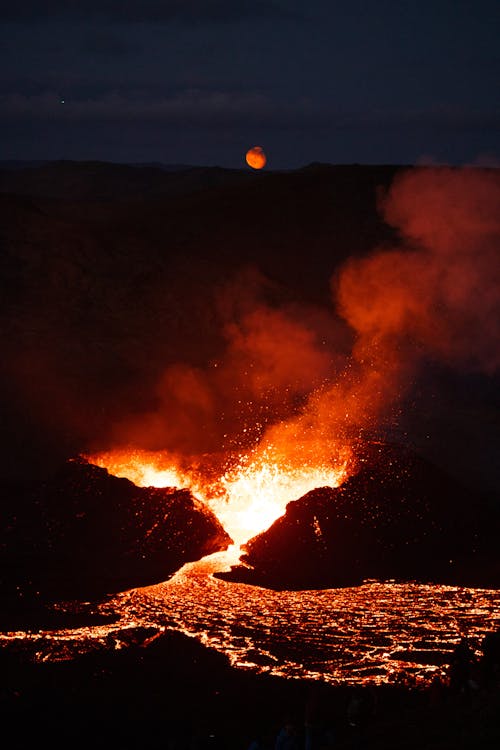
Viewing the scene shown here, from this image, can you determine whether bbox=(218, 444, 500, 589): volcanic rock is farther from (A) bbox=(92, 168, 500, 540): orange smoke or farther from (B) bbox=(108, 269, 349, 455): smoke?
(B) bbox=(108, 269, 349, 455): smoke

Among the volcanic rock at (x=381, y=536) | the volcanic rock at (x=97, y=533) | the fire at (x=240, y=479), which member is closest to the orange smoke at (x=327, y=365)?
the fire at (x=240, y=479)

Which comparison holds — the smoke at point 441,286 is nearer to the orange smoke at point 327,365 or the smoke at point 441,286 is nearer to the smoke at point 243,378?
the orange smoke at point 327,365

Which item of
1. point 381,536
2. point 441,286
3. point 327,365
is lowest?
point 381,536

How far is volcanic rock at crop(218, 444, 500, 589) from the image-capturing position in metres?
22.4

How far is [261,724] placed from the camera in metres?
15.2

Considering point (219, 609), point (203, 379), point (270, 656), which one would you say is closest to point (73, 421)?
point (203, 379)

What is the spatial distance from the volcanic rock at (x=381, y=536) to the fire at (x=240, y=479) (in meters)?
1.21

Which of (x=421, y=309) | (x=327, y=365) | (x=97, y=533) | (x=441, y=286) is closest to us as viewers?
(x=97, y=533)

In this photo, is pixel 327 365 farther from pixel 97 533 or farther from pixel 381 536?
pixel 97 533

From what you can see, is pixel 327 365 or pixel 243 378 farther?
pixel 327 365

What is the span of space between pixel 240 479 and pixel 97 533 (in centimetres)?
465

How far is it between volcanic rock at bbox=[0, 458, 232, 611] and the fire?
3.56 feet

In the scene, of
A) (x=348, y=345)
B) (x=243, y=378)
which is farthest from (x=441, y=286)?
(x=243, y=378)

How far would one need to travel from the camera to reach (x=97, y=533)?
2359 centimetres
